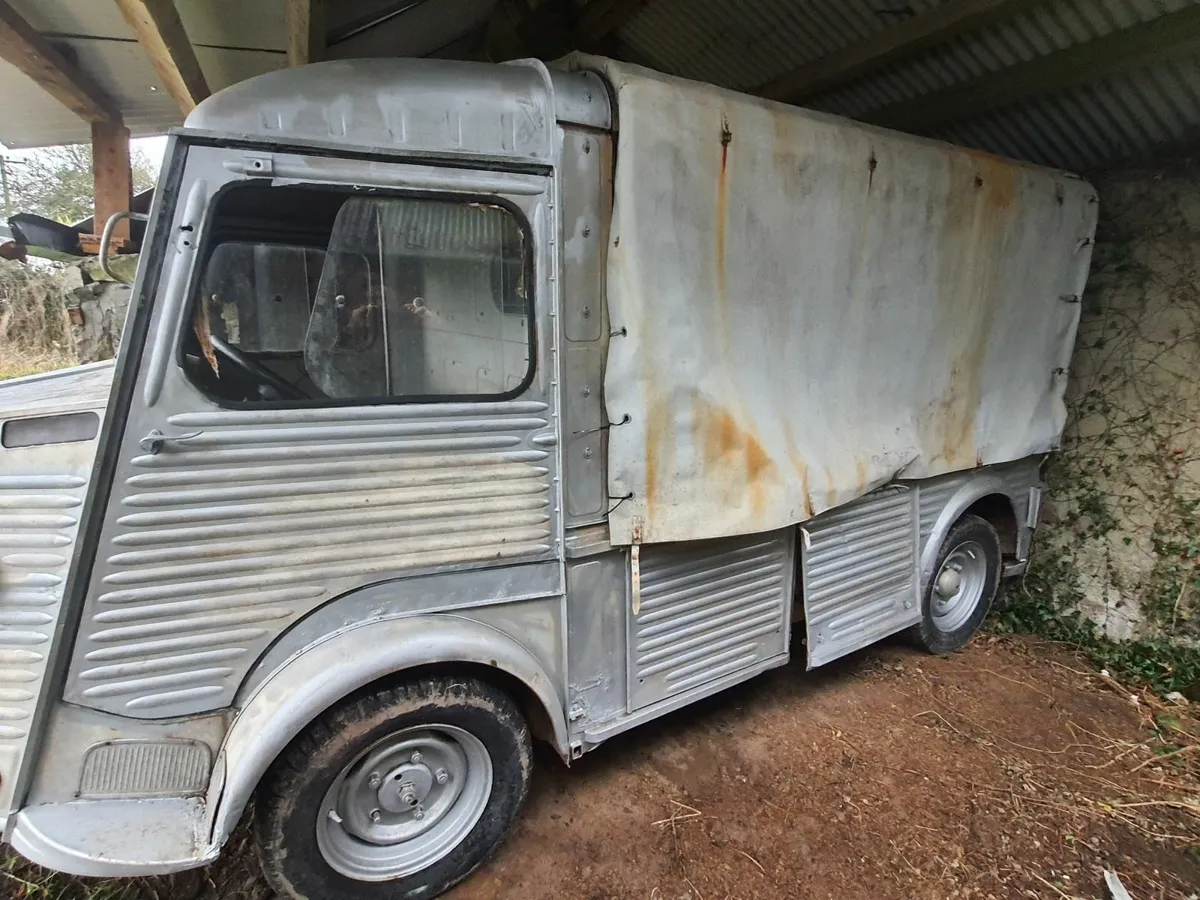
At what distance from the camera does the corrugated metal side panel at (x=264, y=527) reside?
1.84 metres

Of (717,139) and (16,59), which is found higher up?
(16,59)

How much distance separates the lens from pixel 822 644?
325cm

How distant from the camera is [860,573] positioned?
3.37 metres

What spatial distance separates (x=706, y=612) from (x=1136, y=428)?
3.33 meters

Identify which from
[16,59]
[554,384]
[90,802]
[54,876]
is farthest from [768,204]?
[16,59]

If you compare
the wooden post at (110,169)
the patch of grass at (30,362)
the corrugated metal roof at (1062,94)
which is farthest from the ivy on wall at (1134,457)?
the patch of grass at (30,362)

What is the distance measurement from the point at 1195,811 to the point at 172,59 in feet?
18.0

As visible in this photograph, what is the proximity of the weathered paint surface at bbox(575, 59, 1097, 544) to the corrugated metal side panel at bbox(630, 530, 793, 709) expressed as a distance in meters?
0.23

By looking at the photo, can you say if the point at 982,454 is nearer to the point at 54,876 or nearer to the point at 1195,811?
the point at 1195,811

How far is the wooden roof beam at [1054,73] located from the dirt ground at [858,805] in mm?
3326

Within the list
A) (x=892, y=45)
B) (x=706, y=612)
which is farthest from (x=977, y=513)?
(x=892, y=45)

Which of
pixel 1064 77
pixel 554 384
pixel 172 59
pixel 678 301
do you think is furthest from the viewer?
pixel 1064 77

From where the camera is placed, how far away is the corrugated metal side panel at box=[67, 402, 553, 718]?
6.02 ft

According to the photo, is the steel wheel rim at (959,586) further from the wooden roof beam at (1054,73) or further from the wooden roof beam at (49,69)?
the wooden roof beam at (49,69)
